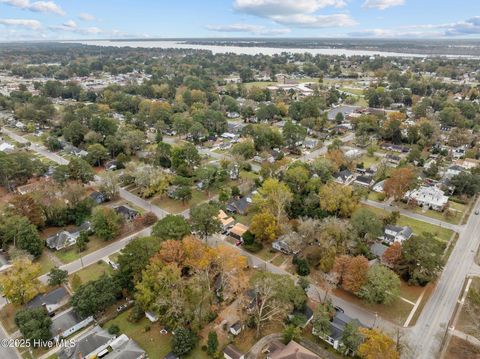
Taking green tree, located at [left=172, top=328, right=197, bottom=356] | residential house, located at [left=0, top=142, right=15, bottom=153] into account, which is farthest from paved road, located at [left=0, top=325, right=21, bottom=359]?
Answer: residential house, located at [left=0, top=142, right=15, bottom=153]

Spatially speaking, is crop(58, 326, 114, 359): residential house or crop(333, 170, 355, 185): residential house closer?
crop(58, 326, 114, 359): residential house

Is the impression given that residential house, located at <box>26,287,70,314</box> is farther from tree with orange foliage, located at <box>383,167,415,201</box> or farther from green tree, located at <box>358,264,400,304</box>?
tree with orange foliage, located at <box>383,167,415,201</box>

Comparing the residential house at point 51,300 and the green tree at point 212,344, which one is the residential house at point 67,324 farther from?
the green tree at point 212,344

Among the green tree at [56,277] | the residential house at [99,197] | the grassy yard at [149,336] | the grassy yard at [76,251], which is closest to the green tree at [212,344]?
the grassy yard at [149,336]

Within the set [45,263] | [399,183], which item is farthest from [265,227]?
[45,263]

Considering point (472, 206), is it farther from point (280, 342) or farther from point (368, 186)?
point (280, 342)

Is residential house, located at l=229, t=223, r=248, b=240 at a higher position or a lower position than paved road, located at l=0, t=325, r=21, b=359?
higher
